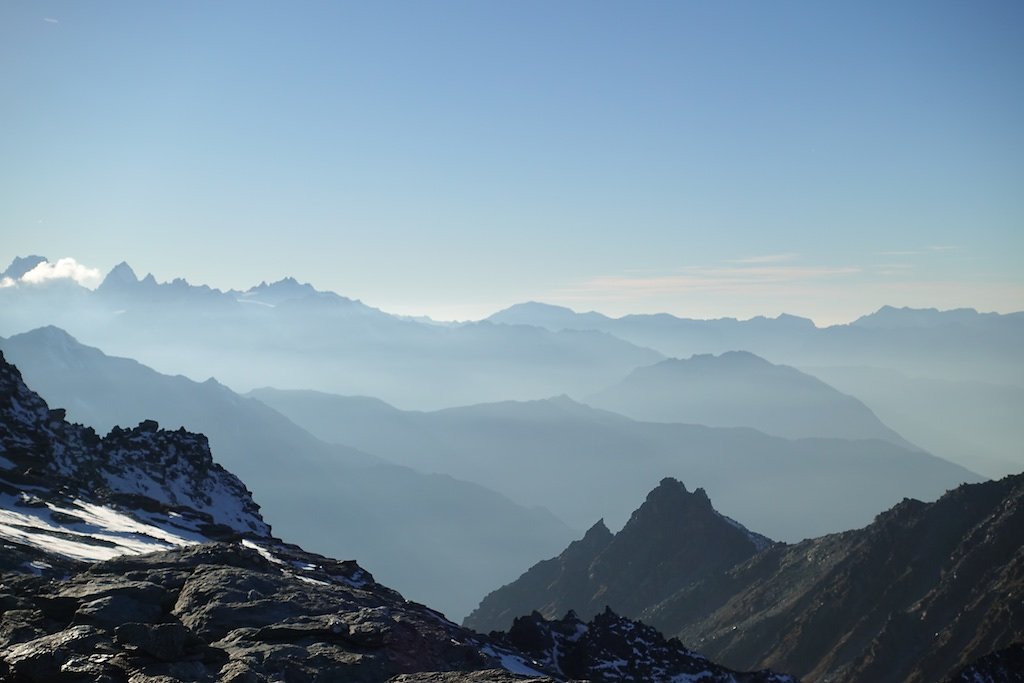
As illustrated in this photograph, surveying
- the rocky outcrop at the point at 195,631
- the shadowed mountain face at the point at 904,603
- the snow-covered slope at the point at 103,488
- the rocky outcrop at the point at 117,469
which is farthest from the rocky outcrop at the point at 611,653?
the shadowed mountain face at the point at 904,603

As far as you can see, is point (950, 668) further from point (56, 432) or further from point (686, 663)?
point (56, 432)

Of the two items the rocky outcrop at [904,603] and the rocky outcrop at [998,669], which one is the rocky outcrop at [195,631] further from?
the rocky outcrop at [904,603]

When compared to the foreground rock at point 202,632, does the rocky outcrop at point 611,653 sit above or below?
below

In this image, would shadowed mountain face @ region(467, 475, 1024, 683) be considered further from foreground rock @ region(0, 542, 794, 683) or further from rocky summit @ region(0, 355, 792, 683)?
foreground rock @ region(0, 542, 794, 683)

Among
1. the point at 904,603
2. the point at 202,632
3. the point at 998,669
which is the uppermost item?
the point at 202,632

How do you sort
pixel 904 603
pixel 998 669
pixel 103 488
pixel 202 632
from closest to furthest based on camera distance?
pixel 202 632, pixel 103 488, pixel 998 669, pixel 904 603

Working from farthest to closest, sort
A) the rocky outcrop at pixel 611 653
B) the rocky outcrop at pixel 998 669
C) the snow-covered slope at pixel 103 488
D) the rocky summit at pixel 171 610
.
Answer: the rocky outcrop at pixel 998 669 → the rocky outcrop at pixel 611 653 → the snow-covered slope at pixel 103 488 → the rocky summit at pixel 171 610

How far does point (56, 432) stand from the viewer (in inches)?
3610

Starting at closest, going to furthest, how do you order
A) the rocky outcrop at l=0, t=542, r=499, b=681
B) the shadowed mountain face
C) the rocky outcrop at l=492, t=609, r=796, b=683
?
1. the rocky outcrop at l=0, t=542, r=499, b=681
2. the rocky outcrop at l=492, t=609, r=796, b=683
3. the shadowed mountain face

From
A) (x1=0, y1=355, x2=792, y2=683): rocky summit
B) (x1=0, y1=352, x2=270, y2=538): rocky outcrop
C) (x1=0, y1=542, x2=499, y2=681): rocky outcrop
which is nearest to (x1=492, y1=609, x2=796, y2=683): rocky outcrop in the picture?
(x1=0, y1=355, x2=792, y2=683): rocky summit

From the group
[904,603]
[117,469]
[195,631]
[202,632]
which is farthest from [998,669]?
[117,469]

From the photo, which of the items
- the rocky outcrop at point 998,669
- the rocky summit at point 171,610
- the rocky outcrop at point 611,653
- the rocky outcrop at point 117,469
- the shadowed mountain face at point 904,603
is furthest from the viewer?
the shadowed mountain face at point 904,603

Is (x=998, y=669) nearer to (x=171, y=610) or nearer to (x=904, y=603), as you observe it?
(x=904, y=603)

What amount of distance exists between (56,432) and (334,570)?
148 ft
